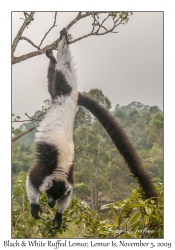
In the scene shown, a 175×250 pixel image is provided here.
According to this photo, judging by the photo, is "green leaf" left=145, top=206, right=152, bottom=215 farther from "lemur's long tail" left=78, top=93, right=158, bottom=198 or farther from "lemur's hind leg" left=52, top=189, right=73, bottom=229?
"lemur's hind leg" left=52, top=189, right=73, bottom=229

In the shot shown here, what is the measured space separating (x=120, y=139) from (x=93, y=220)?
3.52ft

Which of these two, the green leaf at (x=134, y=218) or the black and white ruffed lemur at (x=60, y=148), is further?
the black and white ruffed lemur at (x=60, y=148)

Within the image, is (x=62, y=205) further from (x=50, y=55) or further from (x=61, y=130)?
(x=50, y=55)

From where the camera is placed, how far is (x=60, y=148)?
11.3ft

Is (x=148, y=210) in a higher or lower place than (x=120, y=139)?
lower

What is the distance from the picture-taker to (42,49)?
12.4ft

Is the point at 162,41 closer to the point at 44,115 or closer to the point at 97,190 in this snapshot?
the point at 44,115

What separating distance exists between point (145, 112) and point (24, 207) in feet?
6.10

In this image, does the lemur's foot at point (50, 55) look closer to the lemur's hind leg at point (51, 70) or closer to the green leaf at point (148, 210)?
the lemur's hind leg at point (51, 70)

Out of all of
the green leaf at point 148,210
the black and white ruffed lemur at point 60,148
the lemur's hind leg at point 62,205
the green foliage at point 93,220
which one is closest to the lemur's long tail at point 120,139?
the black and white ruffed lemur at point 60,148

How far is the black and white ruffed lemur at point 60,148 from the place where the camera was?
3.37m

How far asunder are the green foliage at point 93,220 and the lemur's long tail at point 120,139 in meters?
0.17

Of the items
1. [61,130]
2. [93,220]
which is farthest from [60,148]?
[93,220]
